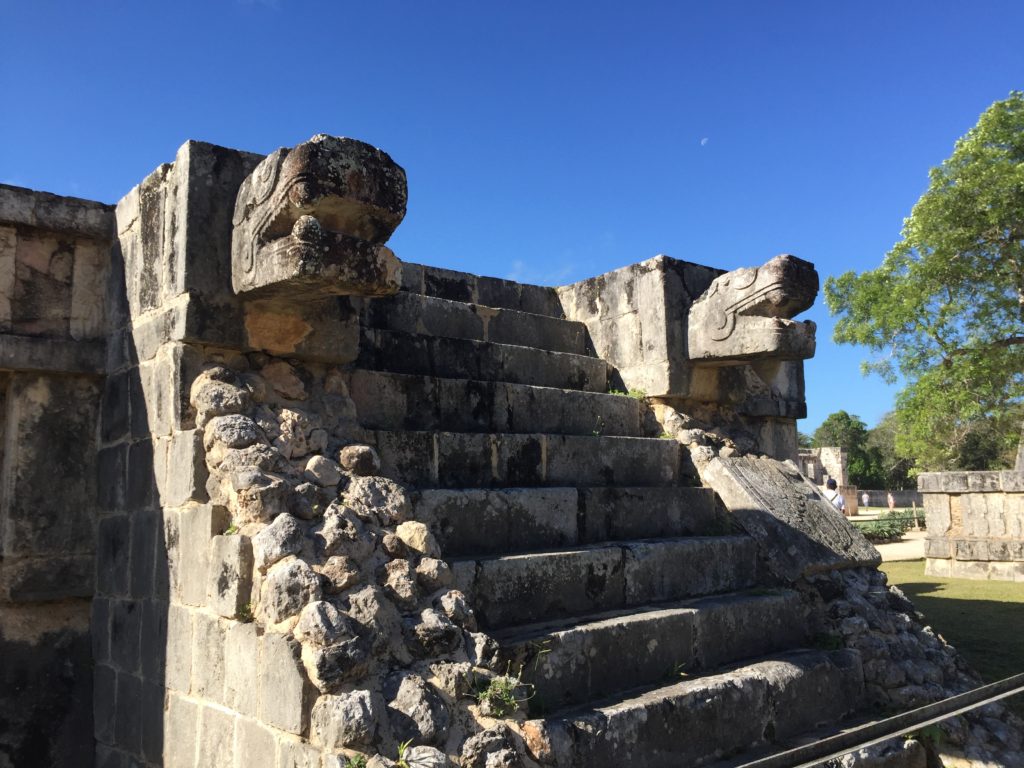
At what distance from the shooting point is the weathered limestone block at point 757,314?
4938mm

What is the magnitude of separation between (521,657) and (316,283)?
5.60ft

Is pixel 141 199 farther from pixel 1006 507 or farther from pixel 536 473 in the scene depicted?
pixel 1006 507

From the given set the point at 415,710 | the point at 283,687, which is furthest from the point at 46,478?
the point at 415,710

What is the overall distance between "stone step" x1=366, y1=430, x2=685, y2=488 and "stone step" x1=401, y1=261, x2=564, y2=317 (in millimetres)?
1614

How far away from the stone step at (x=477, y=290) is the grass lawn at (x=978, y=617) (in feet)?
12.8

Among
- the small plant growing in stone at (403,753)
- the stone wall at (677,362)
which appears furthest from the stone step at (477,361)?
the small plant growing in stone at (403,753)

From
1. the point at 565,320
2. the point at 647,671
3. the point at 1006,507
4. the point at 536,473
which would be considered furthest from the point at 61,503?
the point at 1006,507

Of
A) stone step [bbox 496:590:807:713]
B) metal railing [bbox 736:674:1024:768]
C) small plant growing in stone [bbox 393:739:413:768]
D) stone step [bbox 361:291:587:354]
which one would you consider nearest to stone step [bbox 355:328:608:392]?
stone step [bbox 361:291:587:354]

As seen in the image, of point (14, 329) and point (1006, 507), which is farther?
point (1006, 507)

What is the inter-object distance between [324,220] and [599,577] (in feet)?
6.95

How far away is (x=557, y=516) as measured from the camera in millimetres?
4215

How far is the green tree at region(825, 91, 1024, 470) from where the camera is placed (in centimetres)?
1706

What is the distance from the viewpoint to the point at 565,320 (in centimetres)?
611

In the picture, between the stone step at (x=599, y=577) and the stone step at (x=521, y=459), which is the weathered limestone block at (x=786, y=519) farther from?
the stone step at (x=521, y=459)
